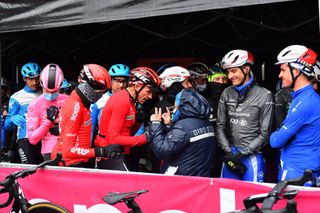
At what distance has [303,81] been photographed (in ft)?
13.0

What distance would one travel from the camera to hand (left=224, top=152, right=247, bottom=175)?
4.38 m

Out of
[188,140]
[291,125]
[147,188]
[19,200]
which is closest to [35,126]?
[19,200]

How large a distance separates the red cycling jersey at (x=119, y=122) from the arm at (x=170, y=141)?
54cm

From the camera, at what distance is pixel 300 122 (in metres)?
3.82

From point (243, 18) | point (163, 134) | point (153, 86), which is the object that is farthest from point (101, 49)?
point (163, 134)

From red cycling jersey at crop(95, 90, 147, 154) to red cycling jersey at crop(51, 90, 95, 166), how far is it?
0.26 metres

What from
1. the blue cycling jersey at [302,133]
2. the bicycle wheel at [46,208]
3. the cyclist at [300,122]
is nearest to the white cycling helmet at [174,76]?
the cyclist at [300,122]

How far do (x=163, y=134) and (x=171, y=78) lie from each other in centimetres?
64

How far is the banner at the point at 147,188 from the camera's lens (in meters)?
3.55

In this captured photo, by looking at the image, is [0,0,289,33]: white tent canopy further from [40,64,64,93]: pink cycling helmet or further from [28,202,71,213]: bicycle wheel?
[28,202,71,213]: bicycle wheel

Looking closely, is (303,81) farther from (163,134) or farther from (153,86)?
(153,86)

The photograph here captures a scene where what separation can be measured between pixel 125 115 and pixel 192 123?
34.6 inches

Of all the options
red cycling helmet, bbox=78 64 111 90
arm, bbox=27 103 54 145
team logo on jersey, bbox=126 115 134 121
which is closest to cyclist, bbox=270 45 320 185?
team logo on jersey, bbox=126 115 134 121

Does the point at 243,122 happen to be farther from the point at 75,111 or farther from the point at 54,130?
the point at 54,130
